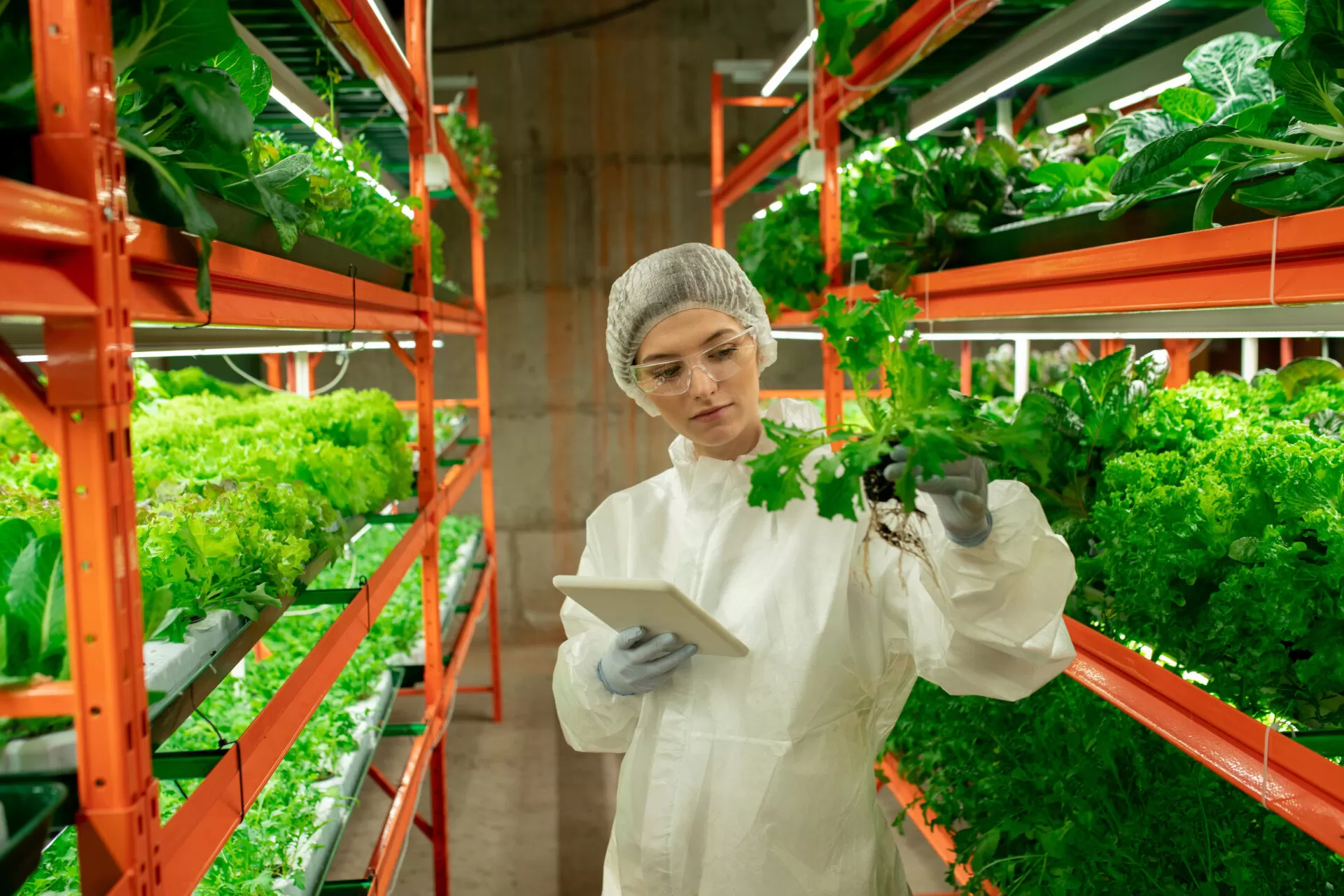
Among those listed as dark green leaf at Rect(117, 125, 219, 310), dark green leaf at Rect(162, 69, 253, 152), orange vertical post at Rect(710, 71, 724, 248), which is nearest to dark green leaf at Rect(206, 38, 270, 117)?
dark green leaf at Rect(162, 69, 253, 152)

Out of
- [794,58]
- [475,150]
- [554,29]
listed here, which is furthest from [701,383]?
[554,29]

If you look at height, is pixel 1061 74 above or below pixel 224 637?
above

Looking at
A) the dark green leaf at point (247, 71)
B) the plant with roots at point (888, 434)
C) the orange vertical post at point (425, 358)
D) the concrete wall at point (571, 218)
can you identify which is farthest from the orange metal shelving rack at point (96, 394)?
the concrete wall at point (571, 218)

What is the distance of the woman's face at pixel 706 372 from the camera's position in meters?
1.82

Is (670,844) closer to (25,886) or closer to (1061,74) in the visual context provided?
(25,886)

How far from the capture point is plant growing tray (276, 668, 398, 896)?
6.84 ft

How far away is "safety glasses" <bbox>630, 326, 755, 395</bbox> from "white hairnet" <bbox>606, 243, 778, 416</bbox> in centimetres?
10

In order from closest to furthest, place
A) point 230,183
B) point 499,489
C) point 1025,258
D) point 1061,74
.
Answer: point 230,183 → point 1025,258 → point 1061,74 → point 499,489

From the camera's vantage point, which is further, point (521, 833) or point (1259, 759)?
point (521, 833)

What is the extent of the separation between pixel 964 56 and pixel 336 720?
3.25m

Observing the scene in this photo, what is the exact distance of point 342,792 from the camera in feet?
8.17

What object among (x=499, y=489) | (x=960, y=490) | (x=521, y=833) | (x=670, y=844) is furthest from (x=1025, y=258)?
(x=499, y=489)

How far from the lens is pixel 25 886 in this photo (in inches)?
57.7

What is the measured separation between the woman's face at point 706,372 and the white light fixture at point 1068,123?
2.11m
